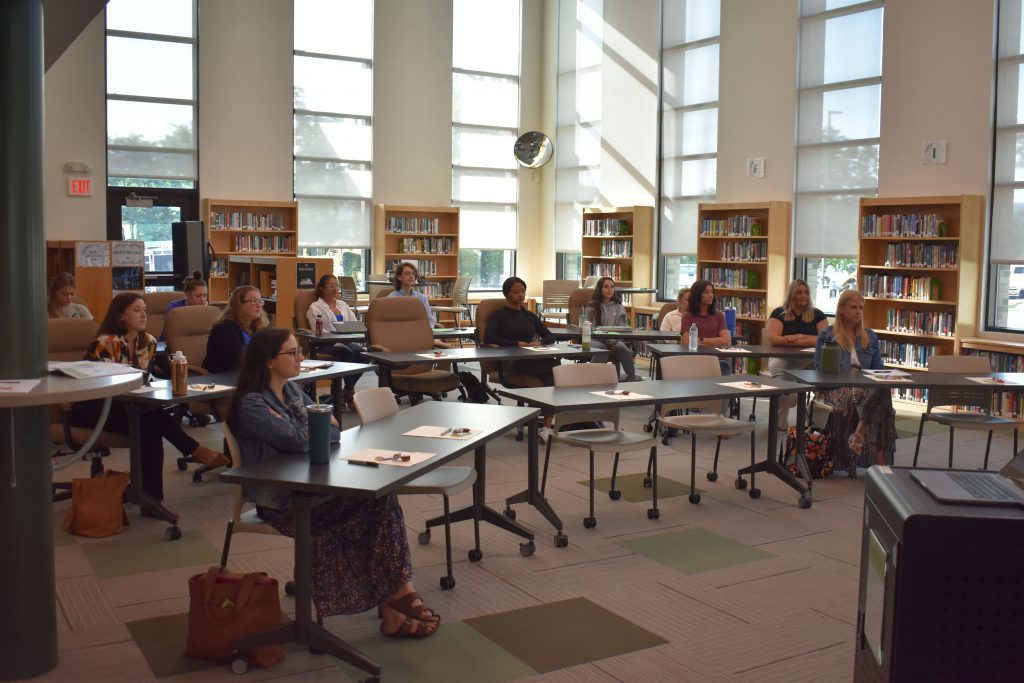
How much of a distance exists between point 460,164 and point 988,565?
14.6 metres

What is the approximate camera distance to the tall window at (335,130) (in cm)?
1398

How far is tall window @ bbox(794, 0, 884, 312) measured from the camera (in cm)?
1045

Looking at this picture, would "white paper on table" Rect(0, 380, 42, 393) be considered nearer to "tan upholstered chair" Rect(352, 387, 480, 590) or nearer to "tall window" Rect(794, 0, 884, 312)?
"tan upholstered chair" Rect(352, 387, 480, 590)

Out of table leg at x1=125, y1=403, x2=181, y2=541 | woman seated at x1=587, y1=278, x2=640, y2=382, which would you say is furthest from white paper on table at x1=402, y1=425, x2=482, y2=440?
woman seated at x1=587, y1=278, x2=640, y2=382

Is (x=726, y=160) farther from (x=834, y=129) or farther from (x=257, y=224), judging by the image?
(x=257, y=224)

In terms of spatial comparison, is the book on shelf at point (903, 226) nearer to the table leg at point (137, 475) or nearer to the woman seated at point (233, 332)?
the woman seated at point (233, 332)

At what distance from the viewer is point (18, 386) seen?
3127 millimetres

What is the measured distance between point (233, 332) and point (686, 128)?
838 centimetres

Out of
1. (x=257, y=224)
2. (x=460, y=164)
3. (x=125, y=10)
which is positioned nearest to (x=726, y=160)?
(x=460, y=164)

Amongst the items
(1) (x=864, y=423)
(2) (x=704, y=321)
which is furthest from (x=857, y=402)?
(2) (x=704, y=321)

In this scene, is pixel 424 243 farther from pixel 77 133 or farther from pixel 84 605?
pixel 84 605

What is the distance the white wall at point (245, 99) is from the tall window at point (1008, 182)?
362 inches

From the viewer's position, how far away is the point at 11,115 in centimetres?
321

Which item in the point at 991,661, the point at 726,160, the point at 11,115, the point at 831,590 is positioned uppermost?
the point at 726,160
